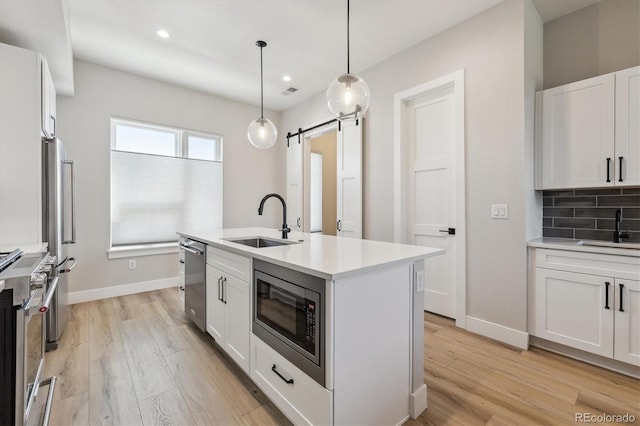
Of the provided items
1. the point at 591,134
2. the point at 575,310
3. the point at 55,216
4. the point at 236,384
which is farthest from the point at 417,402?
the point at 55,216

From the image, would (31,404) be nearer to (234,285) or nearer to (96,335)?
(234,285)

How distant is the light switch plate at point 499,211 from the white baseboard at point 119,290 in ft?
12.6

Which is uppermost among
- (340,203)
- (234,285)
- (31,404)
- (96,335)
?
(340,203)

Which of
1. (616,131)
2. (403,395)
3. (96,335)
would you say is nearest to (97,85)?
(96,335)

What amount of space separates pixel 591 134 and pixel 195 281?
11.6 feet

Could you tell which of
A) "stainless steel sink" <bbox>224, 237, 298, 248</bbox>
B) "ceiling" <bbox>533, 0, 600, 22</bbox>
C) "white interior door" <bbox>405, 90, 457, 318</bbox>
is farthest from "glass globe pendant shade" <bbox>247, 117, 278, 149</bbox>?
"ceiling" <bbox>533, 0, 600, 22</bbox>

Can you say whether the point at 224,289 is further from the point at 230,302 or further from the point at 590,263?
the point at 590,263

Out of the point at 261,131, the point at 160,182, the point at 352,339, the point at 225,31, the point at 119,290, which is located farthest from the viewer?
the point at 160,182

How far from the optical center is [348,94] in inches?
82.7

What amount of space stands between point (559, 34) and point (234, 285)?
143 inches

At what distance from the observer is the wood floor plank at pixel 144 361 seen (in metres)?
1.90

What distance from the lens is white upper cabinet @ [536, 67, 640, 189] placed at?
2.13m

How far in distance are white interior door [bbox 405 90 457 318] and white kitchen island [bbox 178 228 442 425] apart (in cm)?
137

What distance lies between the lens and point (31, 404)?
1.27 meters
